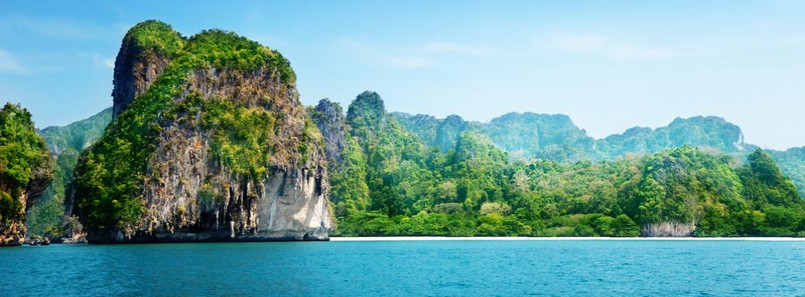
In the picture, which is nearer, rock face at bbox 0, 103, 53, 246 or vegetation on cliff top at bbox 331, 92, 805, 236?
rock face at bbox 0, 103, 53, 246

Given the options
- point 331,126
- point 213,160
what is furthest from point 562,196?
point 213,160

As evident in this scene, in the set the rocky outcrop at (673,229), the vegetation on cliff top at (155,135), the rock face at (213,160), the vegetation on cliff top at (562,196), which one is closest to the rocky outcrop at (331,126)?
the vegetation on cliff top at (562,196)

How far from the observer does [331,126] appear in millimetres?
153125

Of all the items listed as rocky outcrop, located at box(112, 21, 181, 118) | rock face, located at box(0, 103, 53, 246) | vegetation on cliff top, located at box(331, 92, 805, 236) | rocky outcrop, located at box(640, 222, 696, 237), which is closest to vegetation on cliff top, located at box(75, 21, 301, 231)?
rock face, located at box(0, 103, 53, 246)

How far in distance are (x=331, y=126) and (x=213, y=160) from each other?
2877 inches

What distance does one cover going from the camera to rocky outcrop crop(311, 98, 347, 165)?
14775 cm

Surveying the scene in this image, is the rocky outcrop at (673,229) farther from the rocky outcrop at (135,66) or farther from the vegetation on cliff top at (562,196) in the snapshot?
the rocky outcrop at (135,66)

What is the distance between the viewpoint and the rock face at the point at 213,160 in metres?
76.8

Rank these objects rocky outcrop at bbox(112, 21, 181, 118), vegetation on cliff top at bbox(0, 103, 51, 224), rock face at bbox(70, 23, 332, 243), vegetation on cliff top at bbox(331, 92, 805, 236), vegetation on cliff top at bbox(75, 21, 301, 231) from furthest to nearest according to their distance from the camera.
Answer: vegetation on cliff top at bbox(331, 92, 805, 236) < rocky outcrop at bbox(112, 21, 181, 118) < rock face at bbox(70, 23, 332, 243) < vegetation on cliff top at bbox(75, 21, 301, 231) < vegetation on cliff top at bbox(0, 103, 51, 224)

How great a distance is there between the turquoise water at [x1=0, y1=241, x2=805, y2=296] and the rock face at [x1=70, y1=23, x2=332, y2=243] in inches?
683

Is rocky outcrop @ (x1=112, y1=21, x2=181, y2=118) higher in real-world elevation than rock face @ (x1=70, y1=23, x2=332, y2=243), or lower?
higher

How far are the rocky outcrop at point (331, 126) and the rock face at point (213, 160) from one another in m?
54.1

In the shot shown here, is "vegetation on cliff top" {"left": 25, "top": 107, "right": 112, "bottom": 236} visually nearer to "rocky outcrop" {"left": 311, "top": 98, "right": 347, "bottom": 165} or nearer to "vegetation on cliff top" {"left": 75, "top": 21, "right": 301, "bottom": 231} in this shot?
"vegetation on cliff top" {"left": 75, "top": 21, "right": 301, "bottom": 231}

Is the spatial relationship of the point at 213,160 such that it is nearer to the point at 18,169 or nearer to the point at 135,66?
the point at 18,169
